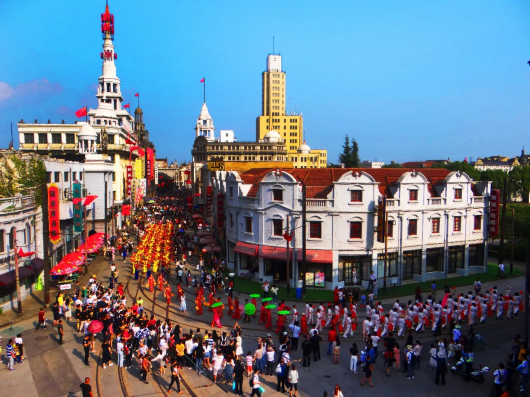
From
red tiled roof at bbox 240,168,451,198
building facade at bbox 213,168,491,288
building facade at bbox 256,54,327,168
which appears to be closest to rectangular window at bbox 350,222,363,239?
building facade at bbox 213,168,491,288

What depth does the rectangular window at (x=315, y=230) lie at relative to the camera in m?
32.9

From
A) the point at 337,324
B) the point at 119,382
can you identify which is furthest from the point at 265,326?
the point at 119,382

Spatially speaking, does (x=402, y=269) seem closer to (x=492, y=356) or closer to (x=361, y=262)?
(x=361, y=262)

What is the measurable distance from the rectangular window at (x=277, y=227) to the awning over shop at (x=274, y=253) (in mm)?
1205

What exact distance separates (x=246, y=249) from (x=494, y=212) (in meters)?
21.9

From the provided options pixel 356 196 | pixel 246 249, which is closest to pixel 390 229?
pixel 356 196

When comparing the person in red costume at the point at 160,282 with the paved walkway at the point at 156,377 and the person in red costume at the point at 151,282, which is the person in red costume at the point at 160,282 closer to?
the person in red costume at the point at 151,282

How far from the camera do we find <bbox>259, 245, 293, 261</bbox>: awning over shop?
33094 millimetres

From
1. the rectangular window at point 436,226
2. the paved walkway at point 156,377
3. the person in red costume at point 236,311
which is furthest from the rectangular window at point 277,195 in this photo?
the rectangular window at point 436,226

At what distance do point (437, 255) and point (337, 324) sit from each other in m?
17.0

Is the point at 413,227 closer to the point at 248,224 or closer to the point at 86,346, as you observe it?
the point at 248,224

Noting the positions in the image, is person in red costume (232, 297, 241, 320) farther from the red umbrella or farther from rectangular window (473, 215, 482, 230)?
rectangular window (473, 215, 482, 230)

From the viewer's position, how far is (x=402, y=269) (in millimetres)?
34344

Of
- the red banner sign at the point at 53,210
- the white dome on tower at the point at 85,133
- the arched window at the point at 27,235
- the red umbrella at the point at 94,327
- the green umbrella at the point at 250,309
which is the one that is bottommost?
the green umbrella at the point at 250,309
